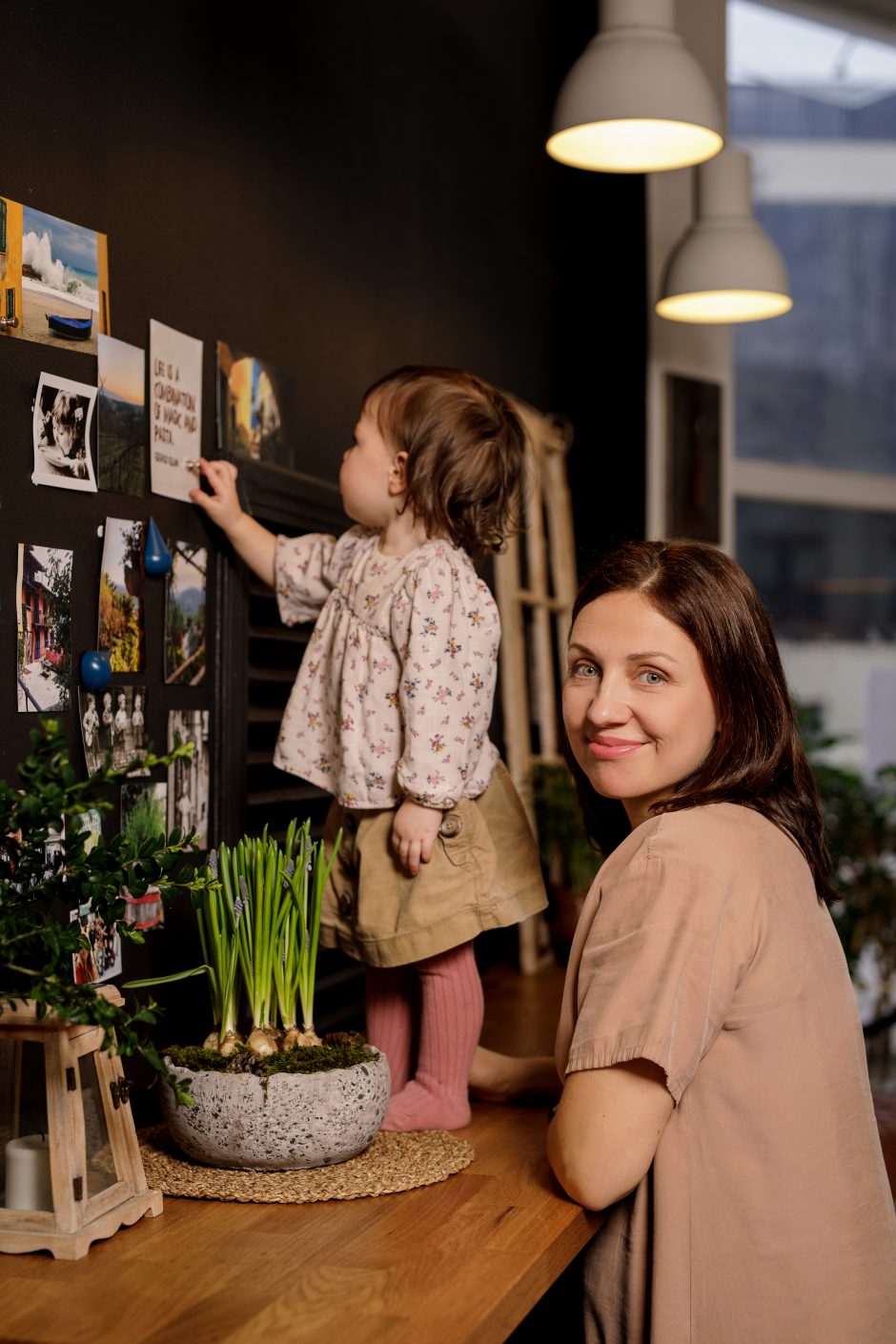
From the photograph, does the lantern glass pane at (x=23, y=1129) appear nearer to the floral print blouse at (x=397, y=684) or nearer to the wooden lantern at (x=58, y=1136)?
the wooden lantern at (x=58, y=1136)

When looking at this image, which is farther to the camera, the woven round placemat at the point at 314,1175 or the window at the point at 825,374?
the window at the point at 825,374

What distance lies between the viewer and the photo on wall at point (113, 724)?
1.84 metres

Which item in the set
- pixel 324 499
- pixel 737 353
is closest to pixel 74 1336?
pixel 324 499

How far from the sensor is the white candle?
1453mm

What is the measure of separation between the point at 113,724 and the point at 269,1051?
0.48 m

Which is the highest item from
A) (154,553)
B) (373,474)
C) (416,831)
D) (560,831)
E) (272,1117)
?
(373,474)

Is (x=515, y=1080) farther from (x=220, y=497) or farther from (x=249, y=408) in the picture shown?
A: (x=249, y=408)

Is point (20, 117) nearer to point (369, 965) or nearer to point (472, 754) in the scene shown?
point (472, 754)

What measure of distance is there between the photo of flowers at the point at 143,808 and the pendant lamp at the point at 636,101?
1557 millimetres

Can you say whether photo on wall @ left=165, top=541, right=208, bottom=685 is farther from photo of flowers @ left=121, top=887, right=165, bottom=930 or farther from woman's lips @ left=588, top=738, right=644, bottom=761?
woman's lips @ left=588, top=738, right=644, bottom=761

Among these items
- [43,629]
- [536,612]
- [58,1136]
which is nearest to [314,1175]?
[58,1136]

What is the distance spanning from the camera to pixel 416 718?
1.97 m

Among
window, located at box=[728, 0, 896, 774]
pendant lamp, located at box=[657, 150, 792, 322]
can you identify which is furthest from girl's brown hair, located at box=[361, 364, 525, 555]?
window, located at box=[728, 0, 896, 774]

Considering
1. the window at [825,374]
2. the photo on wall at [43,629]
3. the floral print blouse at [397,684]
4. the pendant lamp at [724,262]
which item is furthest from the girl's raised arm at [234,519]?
the window at [825,374]
